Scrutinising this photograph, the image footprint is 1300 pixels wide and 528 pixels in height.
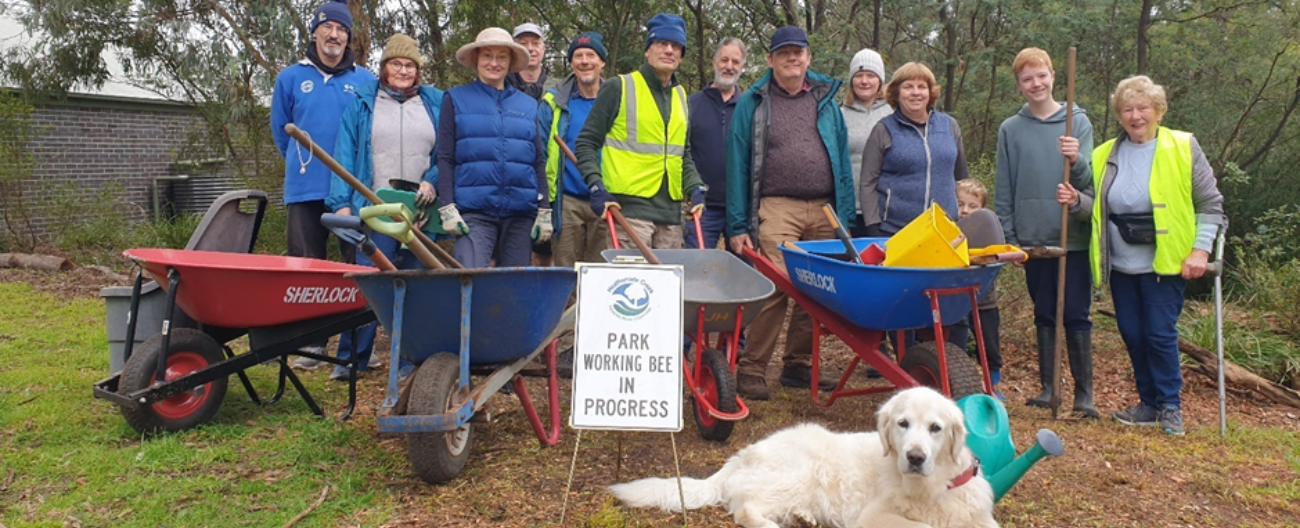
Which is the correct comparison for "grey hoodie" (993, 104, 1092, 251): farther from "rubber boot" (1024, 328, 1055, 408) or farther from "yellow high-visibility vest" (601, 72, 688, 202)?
"yellow high-visibility vest" (601, 72, 688, 202)

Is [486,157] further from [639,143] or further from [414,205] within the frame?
[639,143]

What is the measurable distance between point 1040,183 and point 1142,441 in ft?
4.55

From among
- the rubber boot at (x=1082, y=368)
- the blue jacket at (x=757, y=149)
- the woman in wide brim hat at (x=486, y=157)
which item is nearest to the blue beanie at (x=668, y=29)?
the blue jacket at (x=757, y=149)

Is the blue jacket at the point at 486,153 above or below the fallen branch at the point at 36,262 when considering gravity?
above

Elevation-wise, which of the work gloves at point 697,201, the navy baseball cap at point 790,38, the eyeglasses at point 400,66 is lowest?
the work gloves at point 697,201

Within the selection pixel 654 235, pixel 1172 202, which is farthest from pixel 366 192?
pixel 1172 202

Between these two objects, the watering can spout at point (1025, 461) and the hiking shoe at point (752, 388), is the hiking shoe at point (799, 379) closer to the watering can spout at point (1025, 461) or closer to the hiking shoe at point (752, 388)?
the hiking shoe at point (752, 388)

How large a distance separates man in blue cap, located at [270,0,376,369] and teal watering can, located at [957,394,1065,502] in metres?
3.64

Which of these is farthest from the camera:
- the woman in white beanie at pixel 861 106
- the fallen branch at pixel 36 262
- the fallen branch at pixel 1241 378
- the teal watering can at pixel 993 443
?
the fallen branch at pixel 36 262

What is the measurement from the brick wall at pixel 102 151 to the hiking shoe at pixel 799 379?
9.77m

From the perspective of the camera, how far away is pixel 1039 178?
472cm

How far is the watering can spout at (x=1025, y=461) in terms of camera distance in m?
2.64

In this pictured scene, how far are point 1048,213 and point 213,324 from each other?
4.15 m

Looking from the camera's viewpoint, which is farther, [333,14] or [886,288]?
[333,14]
